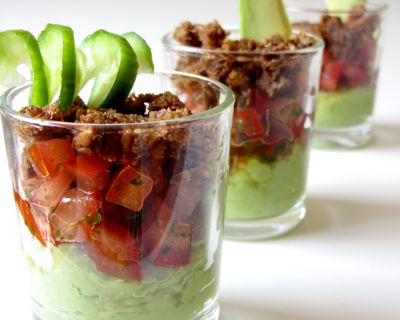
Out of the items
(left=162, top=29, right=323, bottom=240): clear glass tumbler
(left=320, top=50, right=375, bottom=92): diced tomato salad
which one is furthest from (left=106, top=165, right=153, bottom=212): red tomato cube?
(left=320, top=50, right=375, bottom=92): diced tomato salad

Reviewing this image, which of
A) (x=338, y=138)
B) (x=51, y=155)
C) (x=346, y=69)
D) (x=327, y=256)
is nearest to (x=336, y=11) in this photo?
(x=346, y=69)

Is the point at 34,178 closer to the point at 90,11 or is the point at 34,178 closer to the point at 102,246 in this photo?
the point at 102,246

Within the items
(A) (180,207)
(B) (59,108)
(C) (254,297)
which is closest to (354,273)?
(C) (254,297)

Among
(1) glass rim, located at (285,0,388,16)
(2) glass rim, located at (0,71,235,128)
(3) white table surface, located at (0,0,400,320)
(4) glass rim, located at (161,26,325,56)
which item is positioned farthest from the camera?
(1) glass rim, located at (285,0,388,16)

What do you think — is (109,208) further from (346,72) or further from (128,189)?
(346,72)

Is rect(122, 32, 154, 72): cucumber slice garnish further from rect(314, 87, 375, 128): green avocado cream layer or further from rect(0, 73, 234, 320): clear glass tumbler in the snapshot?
rect(314, 87, 375, 128): green avocado cream layer

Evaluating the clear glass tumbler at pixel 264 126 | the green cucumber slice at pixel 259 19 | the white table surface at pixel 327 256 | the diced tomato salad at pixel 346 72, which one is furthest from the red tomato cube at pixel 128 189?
the diced tomato salad at pixel 346 72

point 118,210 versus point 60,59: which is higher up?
point 60,59

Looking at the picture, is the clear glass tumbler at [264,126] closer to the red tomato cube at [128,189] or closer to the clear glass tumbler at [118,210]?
the clear glass tumbler at [118,210]
